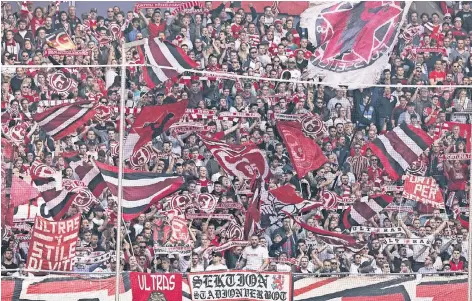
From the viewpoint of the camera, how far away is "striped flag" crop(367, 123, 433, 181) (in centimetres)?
1402

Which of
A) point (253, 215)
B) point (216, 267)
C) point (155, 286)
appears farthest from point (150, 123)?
point (155, 286)

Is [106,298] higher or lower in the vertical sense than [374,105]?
lower

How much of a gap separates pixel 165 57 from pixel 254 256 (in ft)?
9.45

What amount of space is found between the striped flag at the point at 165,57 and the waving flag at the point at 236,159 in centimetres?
111

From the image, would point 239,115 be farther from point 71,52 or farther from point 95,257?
point 95,257

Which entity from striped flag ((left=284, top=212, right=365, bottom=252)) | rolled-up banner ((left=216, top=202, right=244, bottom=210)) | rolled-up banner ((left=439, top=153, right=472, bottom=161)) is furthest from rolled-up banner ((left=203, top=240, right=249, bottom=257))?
rolled-up banner ((left=439, top=153, right=472, bottom=161))

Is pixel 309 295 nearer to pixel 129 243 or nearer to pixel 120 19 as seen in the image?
pixel 129 243

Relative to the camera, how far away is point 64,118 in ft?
47.9

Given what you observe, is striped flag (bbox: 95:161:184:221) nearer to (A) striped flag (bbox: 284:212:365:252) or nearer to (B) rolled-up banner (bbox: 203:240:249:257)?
(B) rolled-up banner (bbox: 203:240:249:257)

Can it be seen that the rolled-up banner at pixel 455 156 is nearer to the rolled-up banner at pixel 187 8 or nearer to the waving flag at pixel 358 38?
the waving flag at pixel 358 38

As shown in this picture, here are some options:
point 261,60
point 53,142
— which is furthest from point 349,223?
point 53,142

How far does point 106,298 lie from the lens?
1258 centimetres

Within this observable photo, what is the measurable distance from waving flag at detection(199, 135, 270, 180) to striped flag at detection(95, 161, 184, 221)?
1.14m

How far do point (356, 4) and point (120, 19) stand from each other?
12.2 ft
